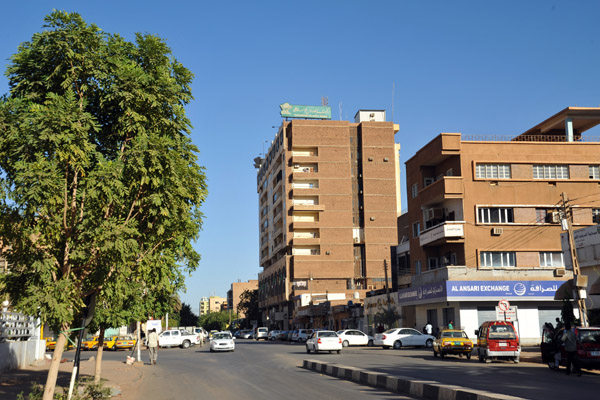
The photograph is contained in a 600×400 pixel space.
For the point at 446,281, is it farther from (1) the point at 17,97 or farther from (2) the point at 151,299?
(1) the point at 17,97

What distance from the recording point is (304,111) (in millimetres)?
110125

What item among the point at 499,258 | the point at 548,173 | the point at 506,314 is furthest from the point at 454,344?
the point at 548,173

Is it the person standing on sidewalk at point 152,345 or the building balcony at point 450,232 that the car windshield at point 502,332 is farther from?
the building balcony at point 450,232

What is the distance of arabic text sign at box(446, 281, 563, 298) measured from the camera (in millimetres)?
46344

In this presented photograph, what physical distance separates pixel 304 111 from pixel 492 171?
6306cm

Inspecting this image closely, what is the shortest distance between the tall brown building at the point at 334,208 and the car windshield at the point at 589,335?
7569cm

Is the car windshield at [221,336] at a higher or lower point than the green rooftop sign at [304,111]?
lower

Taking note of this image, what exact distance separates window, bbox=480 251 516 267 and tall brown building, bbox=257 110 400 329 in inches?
1918

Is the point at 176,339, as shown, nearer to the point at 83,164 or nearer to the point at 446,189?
the point at 446,189

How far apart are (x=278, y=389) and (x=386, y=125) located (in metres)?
91.1

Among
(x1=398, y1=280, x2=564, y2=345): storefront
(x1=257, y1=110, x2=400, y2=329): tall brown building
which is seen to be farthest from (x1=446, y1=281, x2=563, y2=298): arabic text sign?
(x1=257, y1=110, x2=400, y2=329): tall brown building

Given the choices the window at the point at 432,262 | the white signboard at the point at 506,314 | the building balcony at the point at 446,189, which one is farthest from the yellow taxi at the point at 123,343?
the white signboard at the point at 506,314

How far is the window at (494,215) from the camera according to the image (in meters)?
50.1

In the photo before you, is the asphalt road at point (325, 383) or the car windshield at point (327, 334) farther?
the car windshield at point (327, 334)
